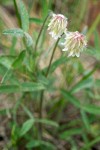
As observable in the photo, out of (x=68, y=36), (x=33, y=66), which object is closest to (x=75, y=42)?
(x=68, y=36)

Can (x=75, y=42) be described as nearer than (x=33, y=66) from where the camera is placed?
Yes

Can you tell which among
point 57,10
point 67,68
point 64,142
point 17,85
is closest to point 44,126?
point 64,142

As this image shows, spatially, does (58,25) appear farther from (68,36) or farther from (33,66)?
(33,66)

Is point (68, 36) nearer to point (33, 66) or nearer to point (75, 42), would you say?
point (75, 42)

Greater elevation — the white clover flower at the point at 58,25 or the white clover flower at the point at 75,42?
the white clover flower at the point at 58,25

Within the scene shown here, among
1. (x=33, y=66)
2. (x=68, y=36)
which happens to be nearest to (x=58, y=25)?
(x=68, y=36)

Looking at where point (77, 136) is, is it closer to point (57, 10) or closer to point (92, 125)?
point (92, 125)

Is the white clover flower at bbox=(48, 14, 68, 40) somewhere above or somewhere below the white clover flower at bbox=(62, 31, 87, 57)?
above
